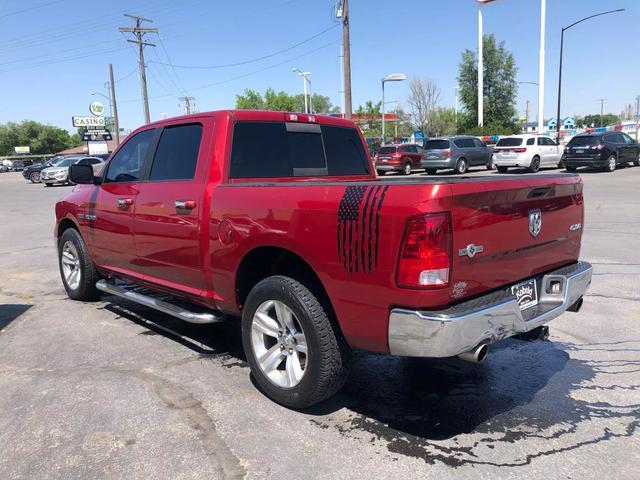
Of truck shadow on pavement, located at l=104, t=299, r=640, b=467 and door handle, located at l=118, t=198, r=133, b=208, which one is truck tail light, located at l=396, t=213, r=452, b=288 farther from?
door handle, located at l=118, t=198, r=133, b=208

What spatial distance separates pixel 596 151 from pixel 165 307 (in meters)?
24.5

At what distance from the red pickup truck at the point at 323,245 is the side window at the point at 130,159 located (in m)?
0.02

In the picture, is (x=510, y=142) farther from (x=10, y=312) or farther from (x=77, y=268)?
(x=10, y=312)

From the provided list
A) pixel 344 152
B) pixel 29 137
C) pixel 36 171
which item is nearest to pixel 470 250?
pixel 344 152

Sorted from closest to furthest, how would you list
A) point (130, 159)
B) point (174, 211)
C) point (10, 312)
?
point (174, 211)
point (130, 159)
point (10, 312)

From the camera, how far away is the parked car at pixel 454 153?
85.6 ft

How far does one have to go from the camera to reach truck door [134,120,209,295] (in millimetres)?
3984

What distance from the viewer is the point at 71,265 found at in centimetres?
621

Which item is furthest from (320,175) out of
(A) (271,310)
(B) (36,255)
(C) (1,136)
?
(C) (1,136)

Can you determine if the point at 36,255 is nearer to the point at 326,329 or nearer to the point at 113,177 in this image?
the point at 113,177

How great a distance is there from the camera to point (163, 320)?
217 inches

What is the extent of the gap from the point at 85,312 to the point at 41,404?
2362 mm

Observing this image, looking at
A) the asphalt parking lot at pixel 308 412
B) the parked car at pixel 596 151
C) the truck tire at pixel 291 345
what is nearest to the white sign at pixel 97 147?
the parked car at pixel 596 151

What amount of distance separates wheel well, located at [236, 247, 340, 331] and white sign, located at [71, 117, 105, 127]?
71867 millimetres
